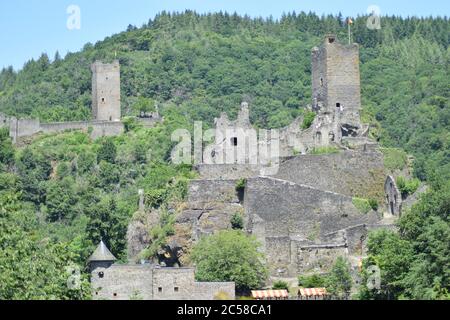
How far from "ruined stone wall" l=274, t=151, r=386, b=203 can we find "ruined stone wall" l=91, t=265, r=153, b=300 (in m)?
10.1

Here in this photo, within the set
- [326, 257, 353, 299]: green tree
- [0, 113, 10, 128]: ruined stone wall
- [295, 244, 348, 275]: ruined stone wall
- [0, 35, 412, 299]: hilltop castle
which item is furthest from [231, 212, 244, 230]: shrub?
[0, 113, 10, 128]: ruined stone wall

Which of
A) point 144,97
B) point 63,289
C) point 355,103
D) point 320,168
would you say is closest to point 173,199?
point 320,168

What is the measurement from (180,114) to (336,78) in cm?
3803

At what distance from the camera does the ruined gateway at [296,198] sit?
54.6 meters

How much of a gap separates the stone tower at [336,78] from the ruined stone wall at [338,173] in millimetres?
6138

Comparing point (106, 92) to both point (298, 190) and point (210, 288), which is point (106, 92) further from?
point (210, 288)

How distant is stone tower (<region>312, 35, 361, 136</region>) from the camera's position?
6588 cm

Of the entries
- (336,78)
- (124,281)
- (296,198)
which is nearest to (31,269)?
(124,281)

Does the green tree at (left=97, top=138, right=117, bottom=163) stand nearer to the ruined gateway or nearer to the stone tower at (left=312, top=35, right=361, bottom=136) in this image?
the stone tower at (left=312, top=35, right=361, bottom=136)

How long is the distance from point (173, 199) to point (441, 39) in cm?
6932

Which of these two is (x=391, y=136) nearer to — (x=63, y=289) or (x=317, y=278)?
(x=317, y=278)

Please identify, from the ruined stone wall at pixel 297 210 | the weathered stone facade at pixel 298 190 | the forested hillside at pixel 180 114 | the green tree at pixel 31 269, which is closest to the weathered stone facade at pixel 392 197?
the weathered stone facade at pixel 298 190

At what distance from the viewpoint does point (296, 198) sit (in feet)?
186

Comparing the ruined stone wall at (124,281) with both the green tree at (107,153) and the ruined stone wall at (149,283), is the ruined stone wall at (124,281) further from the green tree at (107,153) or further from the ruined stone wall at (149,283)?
the green tree at (107,153)
